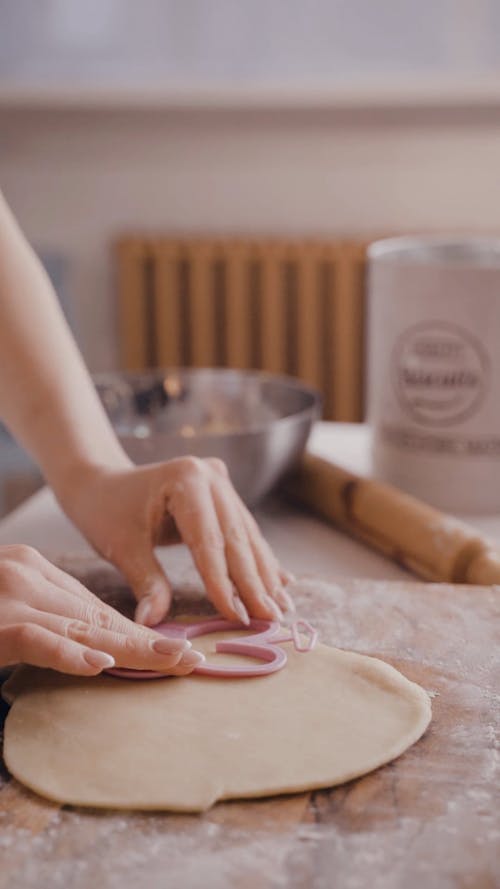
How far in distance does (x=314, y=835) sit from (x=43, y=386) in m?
0.53

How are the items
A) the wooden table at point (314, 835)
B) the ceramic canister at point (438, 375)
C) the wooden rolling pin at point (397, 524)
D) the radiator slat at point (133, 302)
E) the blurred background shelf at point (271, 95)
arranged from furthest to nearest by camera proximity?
the radiator slat at point (133, 302) → the blurred background shelf at point (271, 95) → the ceramic canister at point (438, 375) → the wooden rolling pin at point (397, 524) → the wooden table at point (314, 835)

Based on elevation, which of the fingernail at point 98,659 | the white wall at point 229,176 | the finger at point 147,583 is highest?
the fingernail at point 98,659

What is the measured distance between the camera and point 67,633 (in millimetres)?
632

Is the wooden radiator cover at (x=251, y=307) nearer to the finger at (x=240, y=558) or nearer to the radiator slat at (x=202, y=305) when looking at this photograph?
the radiator slat at (x=202, y=305)

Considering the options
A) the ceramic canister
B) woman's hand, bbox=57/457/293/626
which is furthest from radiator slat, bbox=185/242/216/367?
woman's hand, bbox=57/457/293/626

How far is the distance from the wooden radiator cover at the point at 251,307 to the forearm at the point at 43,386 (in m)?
1.74

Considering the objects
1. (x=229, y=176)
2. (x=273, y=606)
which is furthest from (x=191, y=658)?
(x=229, y=176)

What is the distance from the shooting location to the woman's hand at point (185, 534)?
75 centimetres

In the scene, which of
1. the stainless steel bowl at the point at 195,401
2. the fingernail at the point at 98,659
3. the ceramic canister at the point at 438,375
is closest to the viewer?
the fingernail at the point at 98,659

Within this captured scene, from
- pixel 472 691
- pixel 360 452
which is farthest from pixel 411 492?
pixel 472 691

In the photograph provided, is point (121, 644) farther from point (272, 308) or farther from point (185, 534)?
point (272, 308)

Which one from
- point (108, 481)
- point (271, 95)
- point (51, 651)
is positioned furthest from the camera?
point (271, 95)

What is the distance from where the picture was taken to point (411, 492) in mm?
1051

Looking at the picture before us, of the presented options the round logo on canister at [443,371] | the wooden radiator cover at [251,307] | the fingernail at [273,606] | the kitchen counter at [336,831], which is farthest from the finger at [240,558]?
the wooden radiator cover at [251,307]
